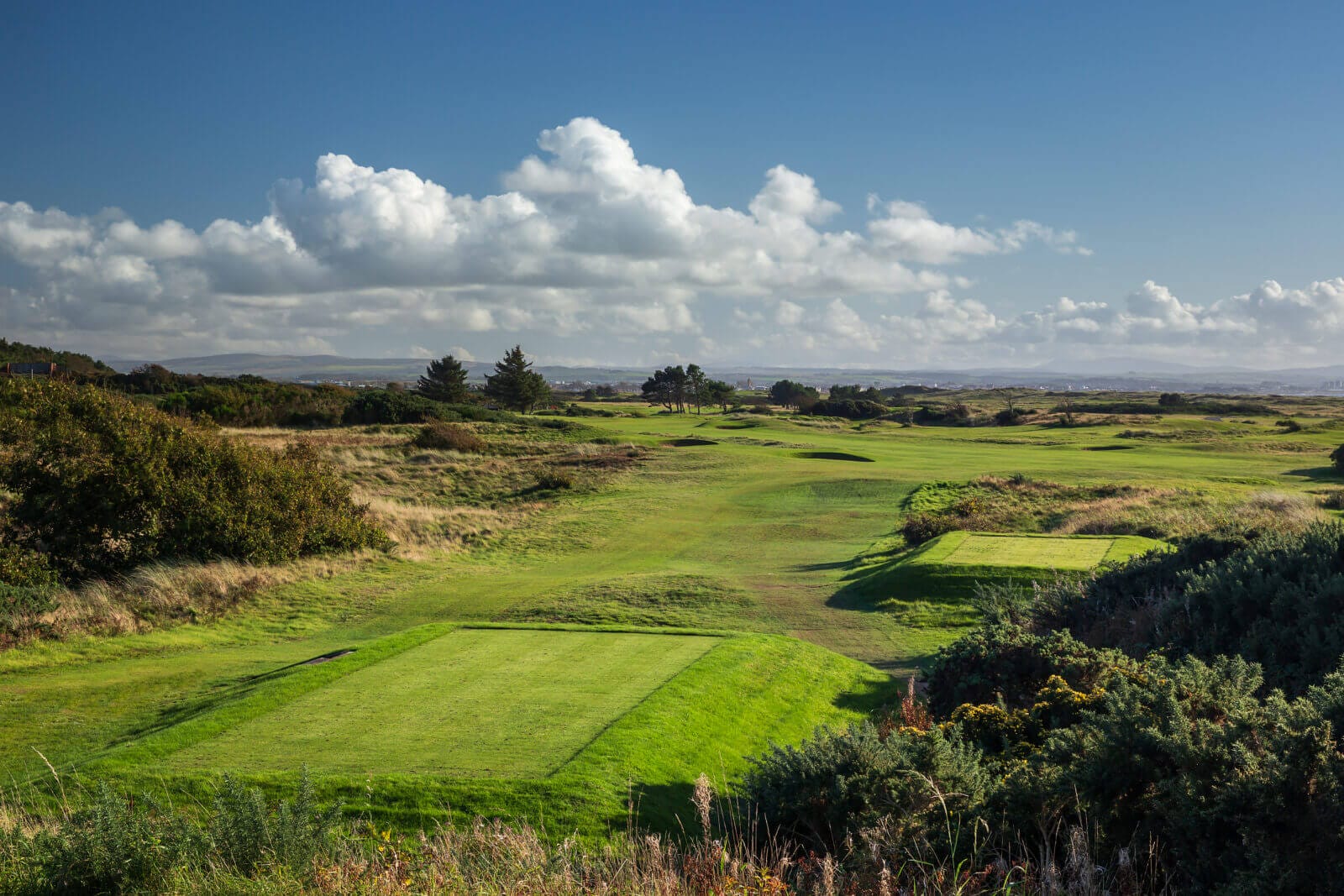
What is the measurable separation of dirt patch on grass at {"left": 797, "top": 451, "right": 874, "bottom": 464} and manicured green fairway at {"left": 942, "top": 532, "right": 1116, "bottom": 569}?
85.1 feet

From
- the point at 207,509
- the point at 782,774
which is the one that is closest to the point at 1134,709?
the point at 782,774

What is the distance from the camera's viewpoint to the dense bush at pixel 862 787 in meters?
6.27

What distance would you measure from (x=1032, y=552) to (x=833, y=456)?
2990 centimetres

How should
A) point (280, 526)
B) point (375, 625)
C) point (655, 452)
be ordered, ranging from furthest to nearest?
point (655, 452)
point (280, 526)
point (375, 625)

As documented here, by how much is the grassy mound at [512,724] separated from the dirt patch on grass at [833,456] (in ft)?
121

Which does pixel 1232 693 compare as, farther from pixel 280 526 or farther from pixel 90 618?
pixel 280 526

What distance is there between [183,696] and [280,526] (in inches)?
508

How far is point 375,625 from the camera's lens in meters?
19.4

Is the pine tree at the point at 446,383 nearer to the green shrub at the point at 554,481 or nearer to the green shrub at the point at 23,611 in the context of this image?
the green shrub at the point at 554,481

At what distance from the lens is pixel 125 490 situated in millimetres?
21844

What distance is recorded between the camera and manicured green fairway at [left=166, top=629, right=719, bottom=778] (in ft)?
27.4

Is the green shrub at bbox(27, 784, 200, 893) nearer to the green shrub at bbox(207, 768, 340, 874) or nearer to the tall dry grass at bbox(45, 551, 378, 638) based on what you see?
the green shrub at bbox(207, 768, 340, 874)

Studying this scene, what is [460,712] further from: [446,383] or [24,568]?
[446,383]

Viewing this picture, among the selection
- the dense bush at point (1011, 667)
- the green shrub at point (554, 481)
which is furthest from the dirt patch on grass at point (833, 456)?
the dense bush at point (1011, 667)
